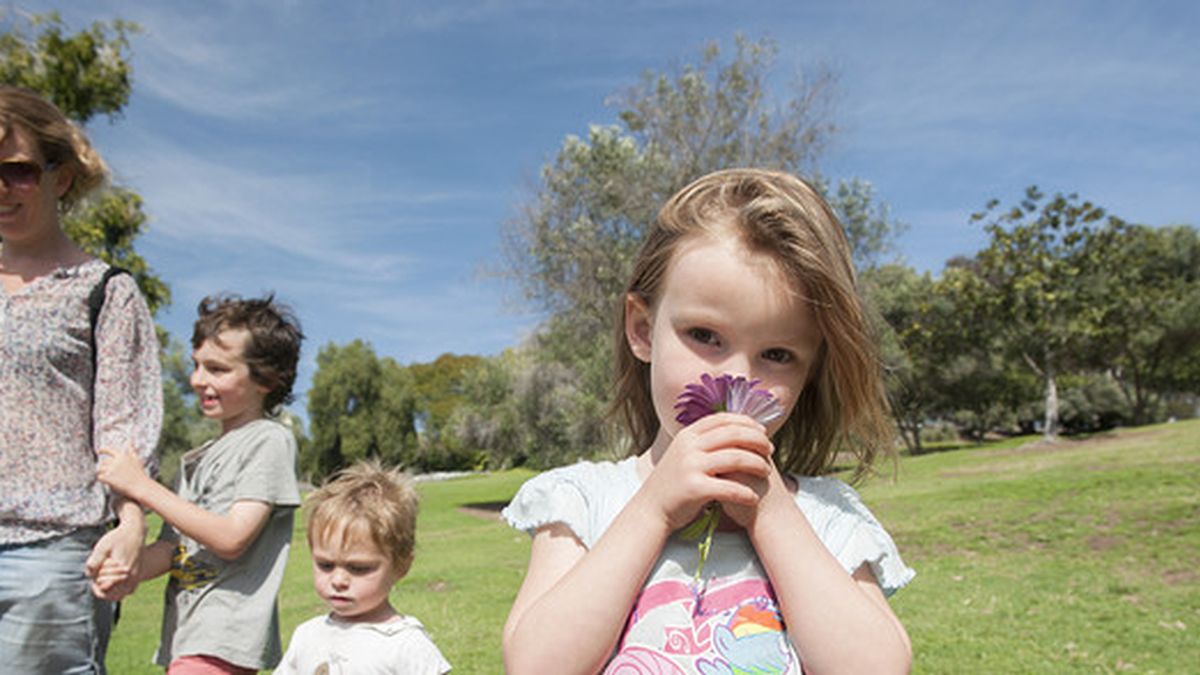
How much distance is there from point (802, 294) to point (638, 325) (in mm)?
364

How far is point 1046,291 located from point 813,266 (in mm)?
27540

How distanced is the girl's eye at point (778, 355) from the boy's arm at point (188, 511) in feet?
6.15

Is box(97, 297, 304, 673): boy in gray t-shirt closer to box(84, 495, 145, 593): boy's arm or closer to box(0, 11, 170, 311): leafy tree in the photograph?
box(84, 495, 145, 593): boy's arm

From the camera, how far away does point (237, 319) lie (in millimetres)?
3207

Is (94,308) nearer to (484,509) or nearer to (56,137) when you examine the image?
(56,137)

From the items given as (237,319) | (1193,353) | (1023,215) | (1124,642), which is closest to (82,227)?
(237,319)

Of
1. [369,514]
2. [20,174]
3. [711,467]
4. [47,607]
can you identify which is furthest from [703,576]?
[20,174]

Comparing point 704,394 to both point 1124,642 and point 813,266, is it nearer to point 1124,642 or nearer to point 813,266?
point 813,266

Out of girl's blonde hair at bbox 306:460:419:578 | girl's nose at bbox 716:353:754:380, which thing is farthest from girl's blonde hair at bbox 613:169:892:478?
girl's blonde hair at bbox 306:460:419:578

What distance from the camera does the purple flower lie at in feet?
4.74

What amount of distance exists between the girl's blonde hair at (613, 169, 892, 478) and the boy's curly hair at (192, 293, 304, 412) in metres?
1.72

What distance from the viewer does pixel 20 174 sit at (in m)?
2.73

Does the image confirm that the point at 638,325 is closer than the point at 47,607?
Yes

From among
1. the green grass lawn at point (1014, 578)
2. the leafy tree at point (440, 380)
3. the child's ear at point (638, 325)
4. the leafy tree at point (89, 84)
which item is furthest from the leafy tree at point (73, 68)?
the leafy tree at point (440, 380)
